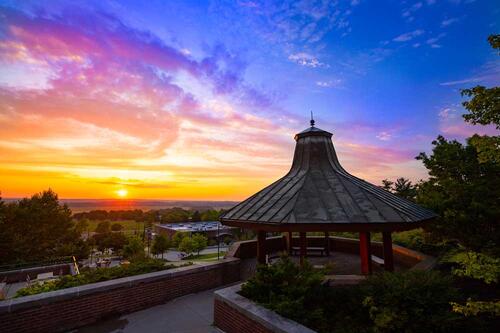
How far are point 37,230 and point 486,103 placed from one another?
5860cm

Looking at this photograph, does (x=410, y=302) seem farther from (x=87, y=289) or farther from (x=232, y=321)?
(x=87, y=289)

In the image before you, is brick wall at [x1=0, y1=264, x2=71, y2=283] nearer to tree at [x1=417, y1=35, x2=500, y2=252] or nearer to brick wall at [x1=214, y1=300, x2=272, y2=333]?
brick wall at [x1=214, y1=300, x2=272, y2=333]

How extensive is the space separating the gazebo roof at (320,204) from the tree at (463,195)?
108cm

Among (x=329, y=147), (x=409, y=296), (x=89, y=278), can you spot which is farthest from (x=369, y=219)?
(x=89, y=278)

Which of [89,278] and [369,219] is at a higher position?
[369,219]

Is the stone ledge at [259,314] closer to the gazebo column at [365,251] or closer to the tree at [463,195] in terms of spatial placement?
the gazebo column at [365,251]

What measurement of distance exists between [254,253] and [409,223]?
827 cm

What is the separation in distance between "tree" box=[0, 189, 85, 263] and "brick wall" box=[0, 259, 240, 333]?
140ft

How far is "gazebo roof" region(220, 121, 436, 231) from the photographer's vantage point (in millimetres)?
7785

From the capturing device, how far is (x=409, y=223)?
7816mm

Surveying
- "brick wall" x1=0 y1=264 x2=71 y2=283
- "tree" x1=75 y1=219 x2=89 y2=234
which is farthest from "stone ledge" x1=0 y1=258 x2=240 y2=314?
"tree" x1=75 y1=219 x2=89 y2=234

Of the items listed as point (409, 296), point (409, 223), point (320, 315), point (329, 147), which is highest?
point (329, 147)

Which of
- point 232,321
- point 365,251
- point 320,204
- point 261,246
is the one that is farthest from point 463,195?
point 232,321

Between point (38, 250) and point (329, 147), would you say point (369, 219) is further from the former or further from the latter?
point (38, 250)
